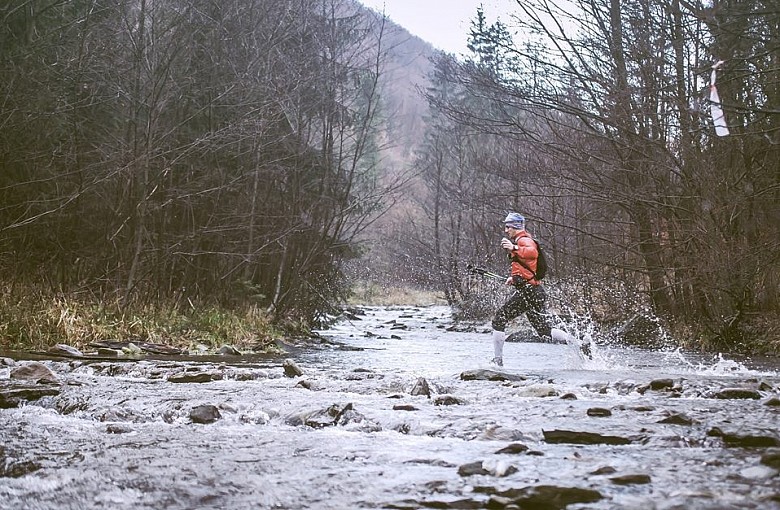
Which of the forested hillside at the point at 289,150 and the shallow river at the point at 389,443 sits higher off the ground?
the forested hillside at the point at 289,150

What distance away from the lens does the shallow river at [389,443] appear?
3201 millimetres

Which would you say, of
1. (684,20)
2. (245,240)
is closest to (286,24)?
(245,240)

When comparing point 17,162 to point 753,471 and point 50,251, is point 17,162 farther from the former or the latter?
point 753,471

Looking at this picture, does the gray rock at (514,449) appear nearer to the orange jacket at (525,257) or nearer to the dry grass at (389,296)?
the orange jacket at (525,257)

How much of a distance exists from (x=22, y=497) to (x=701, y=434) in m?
3.47

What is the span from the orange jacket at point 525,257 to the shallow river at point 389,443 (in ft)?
8.15

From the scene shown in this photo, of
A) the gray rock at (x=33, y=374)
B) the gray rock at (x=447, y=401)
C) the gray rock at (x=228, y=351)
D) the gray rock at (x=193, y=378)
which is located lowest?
the gray rock at (x=228, y=351)

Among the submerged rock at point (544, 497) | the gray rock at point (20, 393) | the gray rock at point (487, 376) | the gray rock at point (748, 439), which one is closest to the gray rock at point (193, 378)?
the gray rock at point (20, 393)

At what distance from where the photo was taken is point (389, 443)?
4527 millimetres

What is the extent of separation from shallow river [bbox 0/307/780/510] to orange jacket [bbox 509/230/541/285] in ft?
8.15

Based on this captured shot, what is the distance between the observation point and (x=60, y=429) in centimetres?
500

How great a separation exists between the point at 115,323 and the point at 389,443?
861cm

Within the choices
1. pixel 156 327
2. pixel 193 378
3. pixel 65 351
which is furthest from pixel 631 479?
pixel 156 327

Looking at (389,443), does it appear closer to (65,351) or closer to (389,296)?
(65,351)
